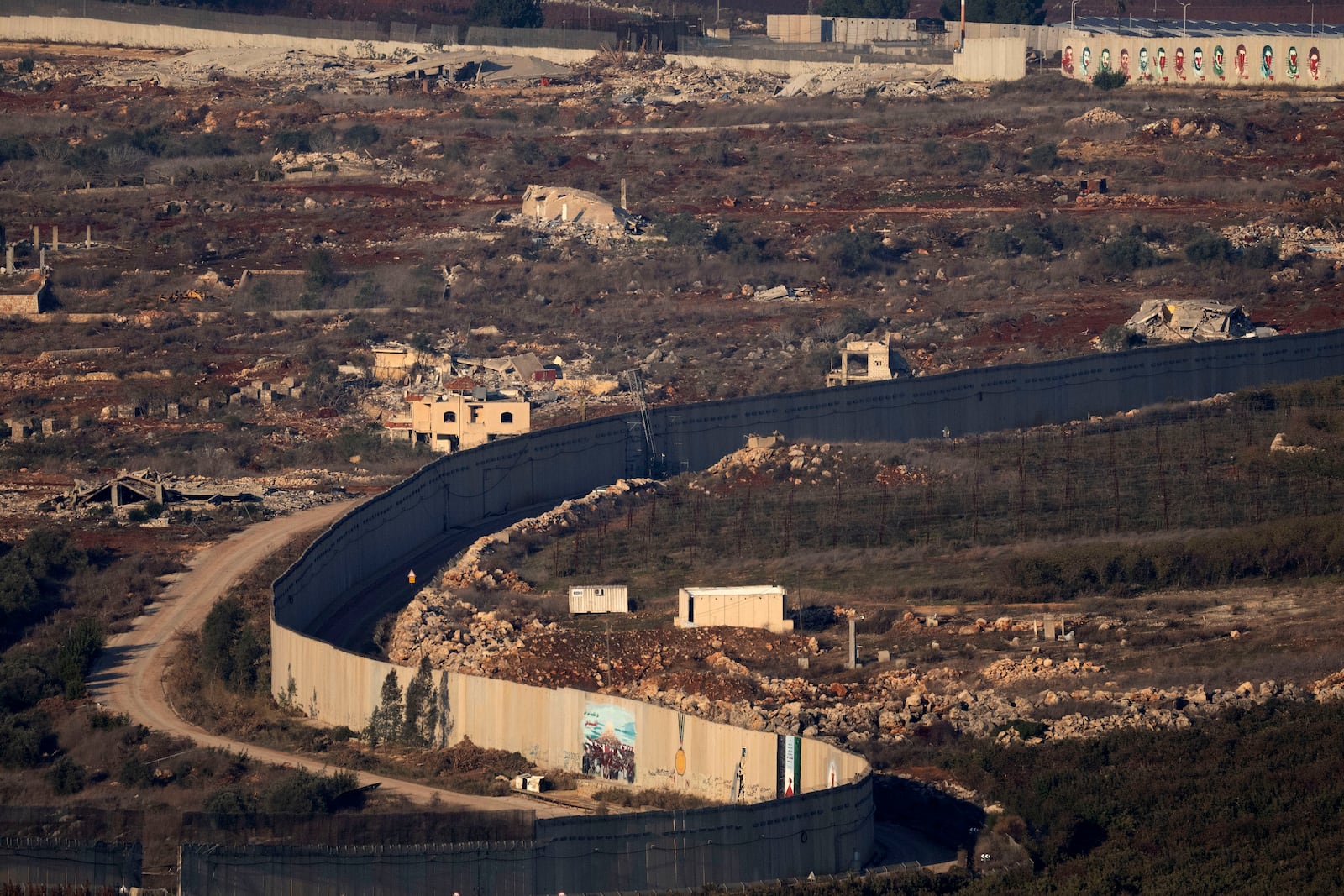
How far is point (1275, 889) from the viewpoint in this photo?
81.7 ft

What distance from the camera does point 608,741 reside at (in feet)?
95.9

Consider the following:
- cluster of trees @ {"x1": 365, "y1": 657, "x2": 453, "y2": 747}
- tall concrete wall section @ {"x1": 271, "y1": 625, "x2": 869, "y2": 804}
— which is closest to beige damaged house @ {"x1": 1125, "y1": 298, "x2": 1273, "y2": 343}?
tall concrete wall section @ {"x1": 271, "y1": 625, "x2": 869, "y2": 804}

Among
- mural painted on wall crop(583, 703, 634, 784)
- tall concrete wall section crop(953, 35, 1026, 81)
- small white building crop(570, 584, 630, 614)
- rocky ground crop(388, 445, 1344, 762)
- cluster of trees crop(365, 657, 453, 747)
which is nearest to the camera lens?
mural painted on wall crop(583, 703, 634, 784)

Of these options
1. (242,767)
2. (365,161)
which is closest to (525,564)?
(242,767)

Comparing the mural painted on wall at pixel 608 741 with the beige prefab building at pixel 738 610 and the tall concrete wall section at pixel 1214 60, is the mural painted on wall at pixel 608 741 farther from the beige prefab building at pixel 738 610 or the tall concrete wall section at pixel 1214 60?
the tall concrete wall section at pixel 1214 60

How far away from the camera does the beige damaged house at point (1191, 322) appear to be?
66.1m

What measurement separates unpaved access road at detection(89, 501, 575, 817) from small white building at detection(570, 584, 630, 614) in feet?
20.6

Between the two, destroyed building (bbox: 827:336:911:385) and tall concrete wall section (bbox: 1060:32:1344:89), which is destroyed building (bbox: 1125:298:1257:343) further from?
tall concrete wall section (bbox: 1060:32:1344:89)

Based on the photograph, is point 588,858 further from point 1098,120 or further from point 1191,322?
point 1098,120

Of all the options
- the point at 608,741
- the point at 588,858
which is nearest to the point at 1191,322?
the point at 608,741

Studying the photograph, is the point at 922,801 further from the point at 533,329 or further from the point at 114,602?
the point at 533,329

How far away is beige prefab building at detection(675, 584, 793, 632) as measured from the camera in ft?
125

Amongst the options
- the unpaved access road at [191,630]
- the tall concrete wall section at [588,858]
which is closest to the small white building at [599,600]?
the unpaved access road at [191,630]

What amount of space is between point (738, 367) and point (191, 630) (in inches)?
1151
